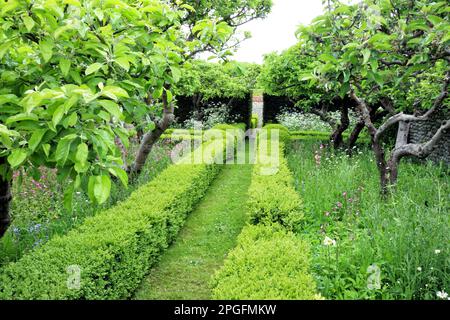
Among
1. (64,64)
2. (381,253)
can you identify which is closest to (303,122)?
(381,253)

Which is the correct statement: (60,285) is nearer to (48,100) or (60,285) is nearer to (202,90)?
(48,100)

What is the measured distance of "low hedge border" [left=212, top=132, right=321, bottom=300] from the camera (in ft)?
9.43

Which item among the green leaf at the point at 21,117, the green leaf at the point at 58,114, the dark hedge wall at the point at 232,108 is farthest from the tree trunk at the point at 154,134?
the dark hedge wall at the point at 232,108

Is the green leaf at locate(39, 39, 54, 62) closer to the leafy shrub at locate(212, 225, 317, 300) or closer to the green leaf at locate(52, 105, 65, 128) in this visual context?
the green leaf at locate(52, 105, 65, 128)

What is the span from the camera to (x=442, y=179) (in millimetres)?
7004

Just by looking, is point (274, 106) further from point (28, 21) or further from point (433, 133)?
point (28, 21)

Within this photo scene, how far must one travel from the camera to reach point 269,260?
335 cm

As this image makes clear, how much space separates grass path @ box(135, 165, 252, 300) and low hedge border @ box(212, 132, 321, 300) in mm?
748

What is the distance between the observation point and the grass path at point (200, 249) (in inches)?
163

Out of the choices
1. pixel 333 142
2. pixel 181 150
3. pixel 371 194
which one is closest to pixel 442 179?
pixel 371 194

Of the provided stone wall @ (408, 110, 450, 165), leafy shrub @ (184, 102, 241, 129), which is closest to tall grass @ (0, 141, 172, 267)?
stone wall @ (408, 110, 450, 165)

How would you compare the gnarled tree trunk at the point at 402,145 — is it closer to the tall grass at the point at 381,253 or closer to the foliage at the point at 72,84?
the tall grass at the point at 381,253

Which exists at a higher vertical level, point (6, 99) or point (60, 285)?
point (6, 99)
